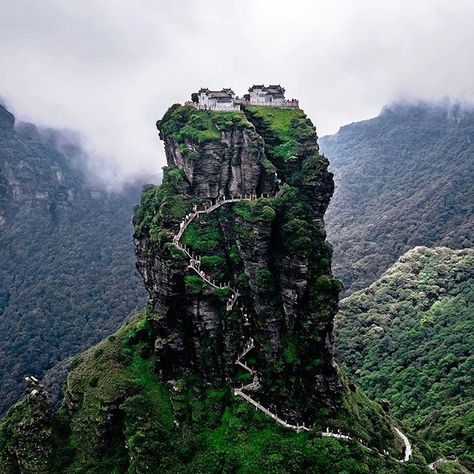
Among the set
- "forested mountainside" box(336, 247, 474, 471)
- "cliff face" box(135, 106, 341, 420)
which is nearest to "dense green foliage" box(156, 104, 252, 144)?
"cliff face" box(135, 106, 341, 420)

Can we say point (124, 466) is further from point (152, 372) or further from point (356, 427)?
point (356, 427)

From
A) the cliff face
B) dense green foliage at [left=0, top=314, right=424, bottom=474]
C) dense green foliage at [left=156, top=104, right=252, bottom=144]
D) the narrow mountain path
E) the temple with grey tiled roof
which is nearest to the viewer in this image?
dense green foliage at [left=0, top=314, right=424, bottom=474]

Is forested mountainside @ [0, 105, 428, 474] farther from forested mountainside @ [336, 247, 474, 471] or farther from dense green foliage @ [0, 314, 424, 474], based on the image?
forested mountainside @ [336, 247, 474, 471]

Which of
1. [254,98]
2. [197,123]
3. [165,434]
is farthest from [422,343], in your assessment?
[165,434]

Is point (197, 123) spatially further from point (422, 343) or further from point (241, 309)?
point (422, 343)

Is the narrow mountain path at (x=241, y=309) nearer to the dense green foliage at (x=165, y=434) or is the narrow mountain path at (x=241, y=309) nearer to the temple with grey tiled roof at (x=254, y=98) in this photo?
the dense green foliage at (x=165, y=434)

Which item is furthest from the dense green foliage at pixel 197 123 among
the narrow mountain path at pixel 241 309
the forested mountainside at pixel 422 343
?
the forested mountainside at pixel 422 343

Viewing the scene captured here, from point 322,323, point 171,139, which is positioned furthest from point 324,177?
point 171,139
